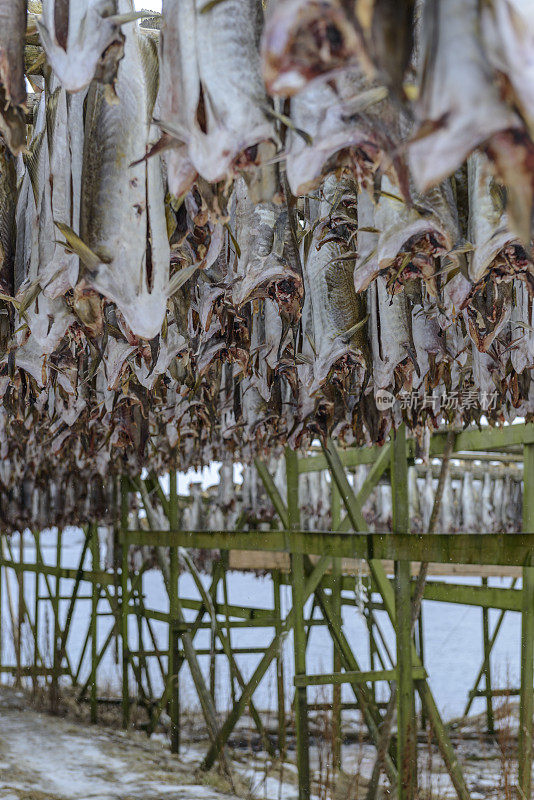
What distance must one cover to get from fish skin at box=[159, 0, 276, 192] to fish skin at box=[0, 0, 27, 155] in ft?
0.73

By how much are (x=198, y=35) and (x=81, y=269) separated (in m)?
0.49

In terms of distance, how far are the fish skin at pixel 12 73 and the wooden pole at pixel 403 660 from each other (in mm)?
3668

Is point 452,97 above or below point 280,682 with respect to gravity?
above

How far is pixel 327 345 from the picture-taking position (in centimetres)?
232

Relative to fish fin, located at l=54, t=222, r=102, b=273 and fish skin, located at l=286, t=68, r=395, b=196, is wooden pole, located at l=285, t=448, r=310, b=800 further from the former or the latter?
fish skin, located at l=286, t=68, r=395, b=196

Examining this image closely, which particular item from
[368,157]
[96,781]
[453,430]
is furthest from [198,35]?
[96,781]

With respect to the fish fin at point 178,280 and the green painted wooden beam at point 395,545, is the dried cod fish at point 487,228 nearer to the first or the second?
the fish fin at point 178,280

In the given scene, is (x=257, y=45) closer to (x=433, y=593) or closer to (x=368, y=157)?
(x=368, y=157)

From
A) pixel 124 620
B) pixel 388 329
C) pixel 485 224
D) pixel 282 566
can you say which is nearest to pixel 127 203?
pixel 485 224

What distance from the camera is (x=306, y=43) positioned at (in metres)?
0.87

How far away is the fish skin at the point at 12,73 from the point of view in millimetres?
1241

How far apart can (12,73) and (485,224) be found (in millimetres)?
889

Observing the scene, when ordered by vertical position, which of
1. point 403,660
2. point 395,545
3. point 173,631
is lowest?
point 173,631

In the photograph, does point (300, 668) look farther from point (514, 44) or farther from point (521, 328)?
point (514, 44)
